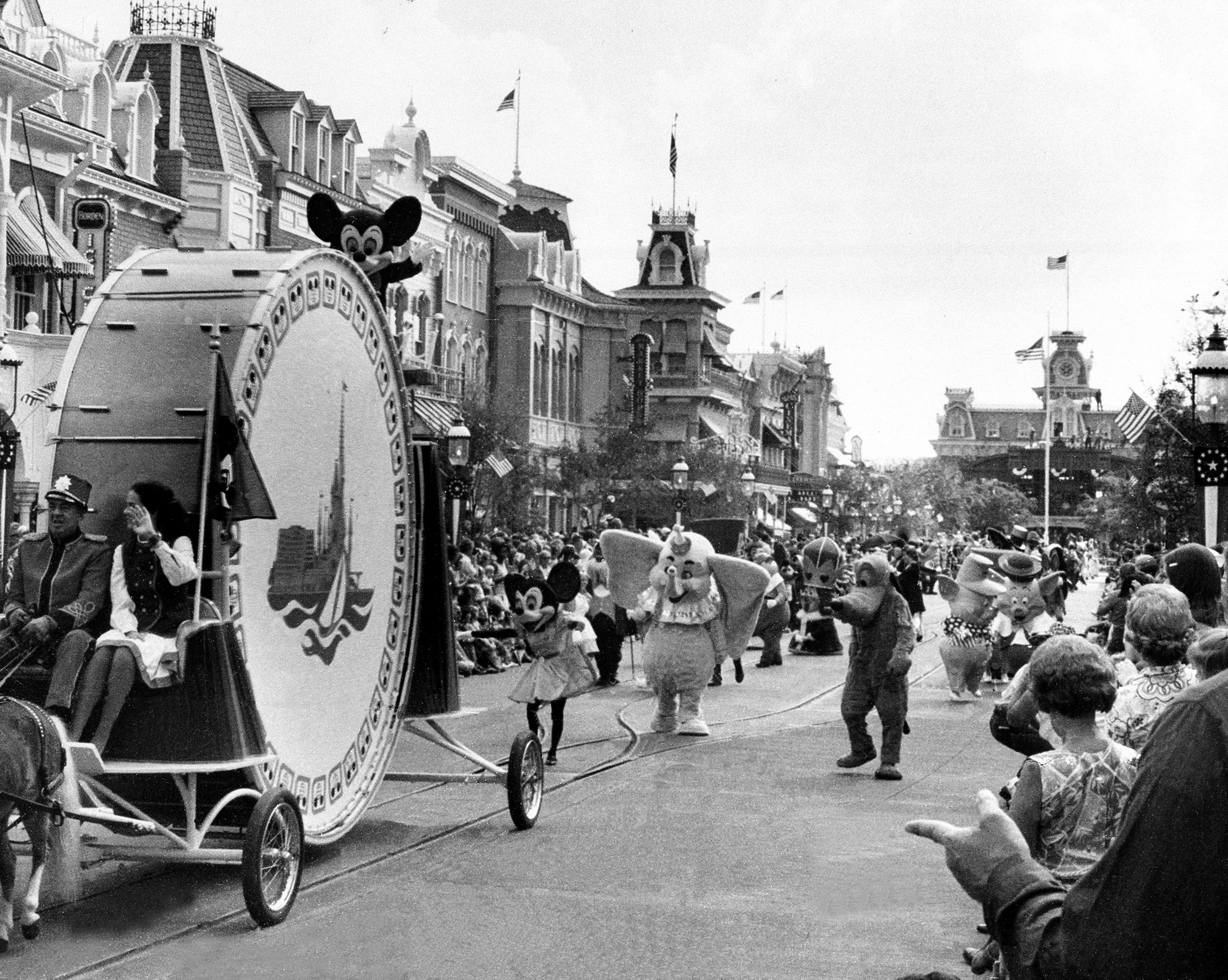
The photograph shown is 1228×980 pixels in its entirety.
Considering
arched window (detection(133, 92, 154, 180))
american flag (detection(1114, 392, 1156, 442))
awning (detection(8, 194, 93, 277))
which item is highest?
arched window (detection(133, 92, 154, 180))

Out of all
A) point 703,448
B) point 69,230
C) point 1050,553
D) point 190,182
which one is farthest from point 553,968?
point 703,448

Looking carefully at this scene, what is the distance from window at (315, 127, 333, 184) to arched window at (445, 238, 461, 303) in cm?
1208

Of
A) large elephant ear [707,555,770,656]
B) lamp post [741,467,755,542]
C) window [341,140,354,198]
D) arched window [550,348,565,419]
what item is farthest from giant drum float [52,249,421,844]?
arched window [550,348,565,419]

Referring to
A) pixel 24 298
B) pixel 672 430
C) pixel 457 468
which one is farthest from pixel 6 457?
pixel 672 430

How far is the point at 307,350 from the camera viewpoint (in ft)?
28.5

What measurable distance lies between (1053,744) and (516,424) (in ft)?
162

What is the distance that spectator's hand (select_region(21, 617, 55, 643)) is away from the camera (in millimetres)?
7824

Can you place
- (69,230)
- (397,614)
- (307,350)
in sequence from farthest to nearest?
(69,230), (397,614), (307,350)

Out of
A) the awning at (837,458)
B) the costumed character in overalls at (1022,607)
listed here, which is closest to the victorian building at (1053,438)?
the awning at (837,458)

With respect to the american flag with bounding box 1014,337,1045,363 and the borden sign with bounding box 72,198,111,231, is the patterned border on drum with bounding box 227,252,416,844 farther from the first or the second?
the american flag with bounding box 1014,337,1045,363

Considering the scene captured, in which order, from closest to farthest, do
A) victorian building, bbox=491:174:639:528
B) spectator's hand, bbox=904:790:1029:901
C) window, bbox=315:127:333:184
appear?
spectator's hand, bbox=904:790:1029:901 → window, bbox=315:127:333:184 → victorian building, bbox=491:174:639:528

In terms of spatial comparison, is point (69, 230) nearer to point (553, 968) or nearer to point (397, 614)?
point (397, 614)

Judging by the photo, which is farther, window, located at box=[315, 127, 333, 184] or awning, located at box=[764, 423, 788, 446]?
awning, located at box=[764, 423, 788, 446]

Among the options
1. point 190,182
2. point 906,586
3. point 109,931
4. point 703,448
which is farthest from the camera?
point 703,448
